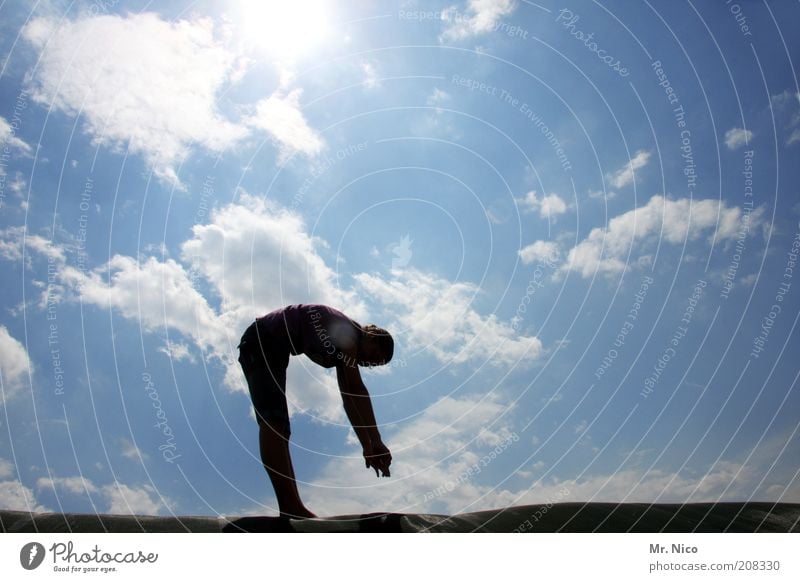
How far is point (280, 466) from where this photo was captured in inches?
262

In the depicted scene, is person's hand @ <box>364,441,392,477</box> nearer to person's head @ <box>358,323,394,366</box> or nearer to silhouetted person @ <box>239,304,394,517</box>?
silhouetted person @ <box>239,304,394,517</box>

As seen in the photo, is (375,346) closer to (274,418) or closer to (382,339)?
(382,339)

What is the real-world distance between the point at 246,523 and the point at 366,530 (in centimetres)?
129

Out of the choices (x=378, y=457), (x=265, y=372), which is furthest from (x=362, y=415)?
(x=265, y=372)

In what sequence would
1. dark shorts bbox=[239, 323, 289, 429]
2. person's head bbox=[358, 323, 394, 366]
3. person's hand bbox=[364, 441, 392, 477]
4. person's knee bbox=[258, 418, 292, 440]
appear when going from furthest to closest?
person's head bbox=[358, 323, 394, 366] → person's hand bbox=[364, 441, 392, 477] → dark shorts bbox=[239, 323, 289, 429] → person's knee bbox=[258, 418, 292, 440]

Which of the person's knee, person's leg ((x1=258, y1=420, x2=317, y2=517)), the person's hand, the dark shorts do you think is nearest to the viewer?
person's leg ((x1=258, y1=420, x2=317, y2=517))

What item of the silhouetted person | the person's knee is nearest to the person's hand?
the silhouetted person

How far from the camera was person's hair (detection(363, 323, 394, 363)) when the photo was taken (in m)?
7.70

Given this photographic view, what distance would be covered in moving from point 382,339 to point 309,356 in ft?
3.63

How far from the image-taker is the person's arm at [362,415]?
7.12 metres

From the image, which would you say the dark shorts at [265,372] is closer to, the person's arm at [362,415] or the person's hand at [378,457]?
the person's arm at [362,415]

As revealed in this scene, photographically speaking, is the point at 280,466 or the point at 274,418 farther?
the point at 274,418

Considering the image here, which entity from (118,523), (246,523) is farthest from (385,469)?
(118,523)

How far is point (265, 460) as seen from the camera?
6660 mm
